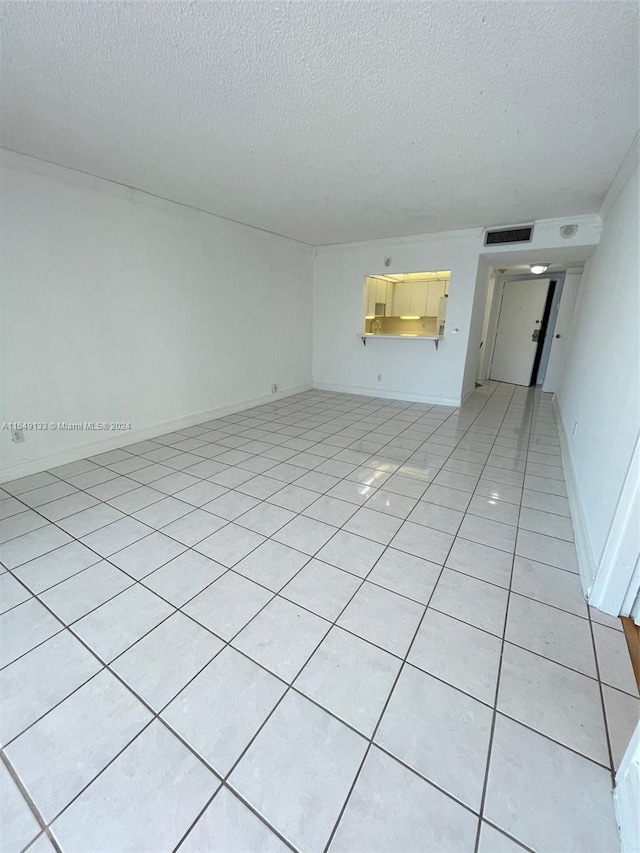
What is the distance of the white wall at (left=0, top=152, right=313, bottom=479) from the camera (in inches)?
107

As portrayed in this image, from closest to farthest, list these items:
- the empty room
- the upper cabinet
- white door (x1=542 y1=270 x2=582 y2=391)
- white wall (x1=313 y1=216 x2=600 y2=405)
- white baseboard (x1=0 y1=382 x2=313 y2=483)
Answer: the empty room
white baseboard (x1=0 y1=382 x2=313 y2=483)
white wall (x1=313 y1=216 x2=600 y2=405)
white door (x1=542 y1=270 x2=582 y2=391)
the upper cabinet

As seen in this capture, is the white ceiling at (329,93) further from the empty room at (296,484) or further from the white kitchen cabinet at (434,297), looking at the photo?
the white kitchen cabinet at (434,297)

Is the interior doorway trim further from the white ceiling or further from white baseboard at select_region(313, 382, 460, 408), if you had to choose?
the white ceiling

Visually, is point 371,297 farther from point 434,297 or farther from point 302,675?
point 302,675

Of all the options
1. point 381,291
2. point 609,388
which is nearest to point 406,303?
point 381,291

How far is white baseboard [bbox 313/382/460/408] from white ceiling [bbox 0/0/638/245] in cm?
277

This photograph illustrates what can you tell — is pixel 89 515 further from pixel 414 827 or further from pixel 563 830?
pixel 563 830

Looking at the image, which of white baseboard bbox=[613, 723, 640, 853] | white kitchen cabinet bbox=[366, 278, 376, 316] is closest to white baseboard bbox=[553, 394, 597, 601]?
white baseboard bbox=[613, 723, 640, 853]

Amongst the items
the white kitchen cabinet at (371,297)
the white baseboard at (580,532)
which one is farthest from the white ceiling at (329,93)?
the white kitchen cabinet at (371,297)

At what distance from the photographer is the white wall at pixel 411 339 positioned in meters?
4.61

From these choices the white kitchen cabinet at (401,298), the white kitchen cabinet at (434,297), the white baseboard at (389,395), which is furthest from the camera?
the white kitchen cabinet at (401,298)

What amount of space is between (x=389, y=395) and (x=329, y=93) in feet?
14.1

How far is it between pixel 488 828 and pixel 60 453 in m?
3.60

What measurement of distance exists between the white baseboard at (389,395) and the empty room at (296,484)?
4.11 feet
